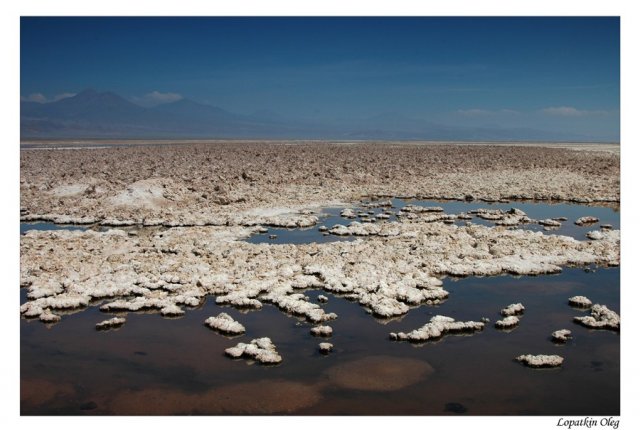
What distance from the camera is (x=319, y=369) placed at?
6.25 metres

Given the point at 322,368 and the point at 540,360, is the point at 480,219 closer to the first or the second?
the point at 540,360

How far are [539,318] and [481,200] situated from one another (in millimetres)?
10961

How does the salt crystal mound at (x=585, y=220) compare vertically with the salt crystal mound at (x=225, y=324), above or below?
above

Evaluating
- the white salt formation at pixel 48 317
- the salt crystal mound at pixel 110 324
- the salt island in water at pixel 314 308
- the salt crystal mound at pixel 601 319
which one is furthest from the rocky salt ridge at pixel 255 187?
the salt crystal mound at pixel 601 319

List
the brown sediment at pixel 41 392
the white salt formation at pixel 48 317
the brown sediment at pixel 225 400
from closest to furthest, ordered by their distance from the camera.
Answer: the brown sediment at pixel 225 400 < the brown sediment at pixel 41 392 < the white salt formation at pixel 48 317

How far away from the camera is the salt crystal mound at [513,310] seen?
25.7 ft

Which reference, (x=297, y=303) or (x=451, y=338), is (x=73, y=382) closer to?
(x=297, y=303)

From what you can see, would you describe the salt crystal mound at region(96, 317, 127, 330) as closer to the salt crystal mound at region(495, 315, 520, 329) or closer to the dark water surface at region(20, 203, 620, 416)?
the dark water surface at region(20, 203, 620, 416)

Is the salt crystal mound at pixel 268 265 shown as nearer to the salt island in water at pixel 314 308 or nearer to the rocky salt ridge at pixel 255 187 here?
the salt island in water at pixel 314 308

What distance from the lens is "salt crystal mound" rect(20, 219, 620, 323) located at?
8.34 m

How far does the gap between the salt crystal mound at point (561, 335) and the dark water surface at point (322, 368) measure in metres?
0.09

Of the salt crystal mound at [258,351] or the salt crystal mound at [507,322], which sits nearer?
the salt crystal mound at [258,351]

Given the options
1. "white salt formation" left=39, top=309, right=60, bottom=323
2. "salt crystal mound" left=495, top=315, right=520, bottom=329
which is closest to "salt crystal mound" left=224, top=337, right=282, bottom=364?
"white salt formation" left=39, top=309, right=60, bottom=323

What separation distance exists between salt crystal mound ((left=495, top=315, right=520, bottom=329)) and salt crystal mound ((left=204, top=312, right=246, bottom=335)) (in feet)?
11.4
